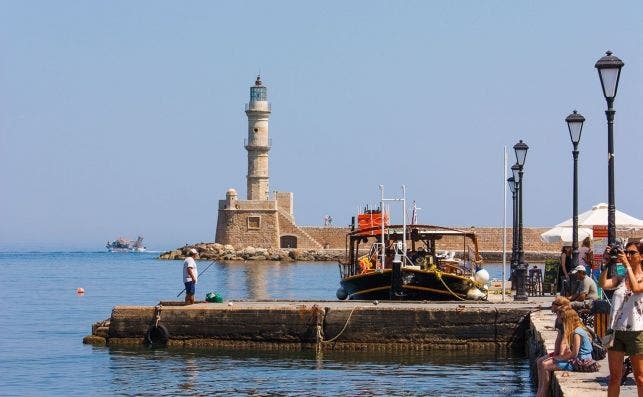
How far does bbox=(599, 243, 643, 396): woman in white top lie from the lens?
9.88 metres

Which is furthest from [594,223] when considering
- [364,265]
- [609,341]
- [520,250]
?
[609,341]

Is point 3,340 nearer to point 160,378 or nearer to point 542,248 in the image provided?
point 160,378

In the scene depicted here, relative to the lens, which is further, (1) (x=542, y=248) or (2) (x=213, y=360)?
(1) (x=542, y=248)

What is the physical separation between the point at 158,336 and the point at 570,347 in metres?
11.3

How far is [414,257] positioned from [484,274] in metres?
1.97

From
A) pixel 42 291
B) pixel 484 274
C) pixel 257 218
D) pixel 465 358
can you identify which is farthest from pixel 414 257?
pixel 257 218

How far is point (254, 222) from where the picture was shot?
298ft

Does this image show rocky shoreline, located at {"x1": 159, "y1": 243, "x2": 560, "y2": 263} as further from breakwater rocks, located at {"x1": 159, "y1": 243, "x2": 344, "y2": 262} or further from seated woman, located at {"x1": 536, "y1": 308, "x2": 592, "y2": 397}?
seated woman, located at {"x1": 536, "y1": 308, "x2": 592, "y2": 397}

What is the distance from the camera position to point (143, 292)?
51.0m

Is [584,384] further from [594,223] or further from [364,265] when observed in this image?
[364,265]

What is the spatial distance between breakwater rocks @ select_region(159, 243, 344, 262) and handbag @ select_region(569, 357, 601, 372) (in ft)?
253

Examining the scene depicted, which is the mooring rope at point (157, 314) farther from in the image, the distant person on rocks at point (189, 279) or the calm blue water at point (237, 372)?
the distant person on rocks at point (189, 279)

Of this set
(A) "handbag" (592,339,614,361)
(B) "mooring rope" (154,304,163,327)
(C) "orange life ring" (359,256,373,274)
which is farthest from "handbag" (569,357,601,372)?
(C) "orange life ring" (359,256,373,274)

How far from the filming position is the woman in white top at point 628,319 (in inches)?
389
